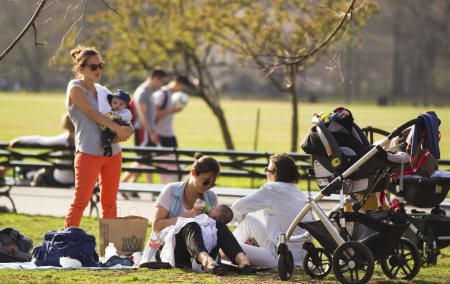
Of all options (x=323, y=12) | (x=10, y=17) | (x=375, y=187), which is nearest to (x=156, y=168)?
(x=323, y=12)

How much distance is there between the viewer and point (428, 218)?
9992mm

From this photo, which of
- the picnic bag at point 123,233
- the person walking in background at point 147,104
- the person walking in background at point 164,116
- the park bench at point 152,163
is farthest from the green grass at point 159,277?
the person walking in background at point 164,116

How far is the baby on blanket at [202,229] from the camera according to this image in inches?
361

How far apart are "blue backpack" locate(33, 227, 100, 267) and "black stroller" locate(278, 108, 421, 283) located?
1.76 m

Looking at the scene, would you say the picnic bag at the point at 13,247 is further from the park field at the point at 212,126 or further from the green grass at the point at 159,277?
the park field at the point at 212,126

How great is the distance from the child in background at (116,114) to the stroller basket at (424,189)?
267 centimetres

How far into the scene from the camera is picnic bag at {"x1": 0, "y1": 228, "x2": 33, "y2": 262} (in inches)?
392

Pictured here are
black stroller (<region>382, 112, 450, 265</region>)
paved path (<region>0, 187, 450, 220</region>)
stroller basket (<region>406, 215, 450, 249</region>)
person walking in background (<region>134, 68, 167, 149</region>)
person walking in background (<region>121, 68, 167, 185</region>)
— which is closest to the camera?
black stroller (<region>382, 112, 450, 265</region>)

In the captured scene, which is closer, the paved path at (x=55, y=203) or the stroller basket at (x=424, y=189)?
the stroller basket at (x=424, y=189)

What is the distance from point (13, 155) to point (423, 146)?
901cm

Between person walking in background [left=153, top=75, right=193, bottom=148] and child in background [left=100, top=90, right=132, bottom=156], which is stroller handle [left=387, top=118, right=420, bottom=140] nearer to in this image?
child in background [left=100, top=90, right=132, bottom=156]

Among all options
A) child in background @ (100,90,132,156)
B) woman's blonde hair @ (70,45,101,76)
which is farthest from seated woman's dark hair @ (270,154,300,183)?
woman's blonde hair @ (70,45,101,76)

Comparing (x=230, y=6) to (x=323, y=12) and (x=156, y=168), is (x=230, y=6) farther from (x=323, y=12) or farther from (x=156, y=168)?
(x=156, y=168)

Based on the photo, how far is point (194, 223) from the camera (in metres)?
9.14
